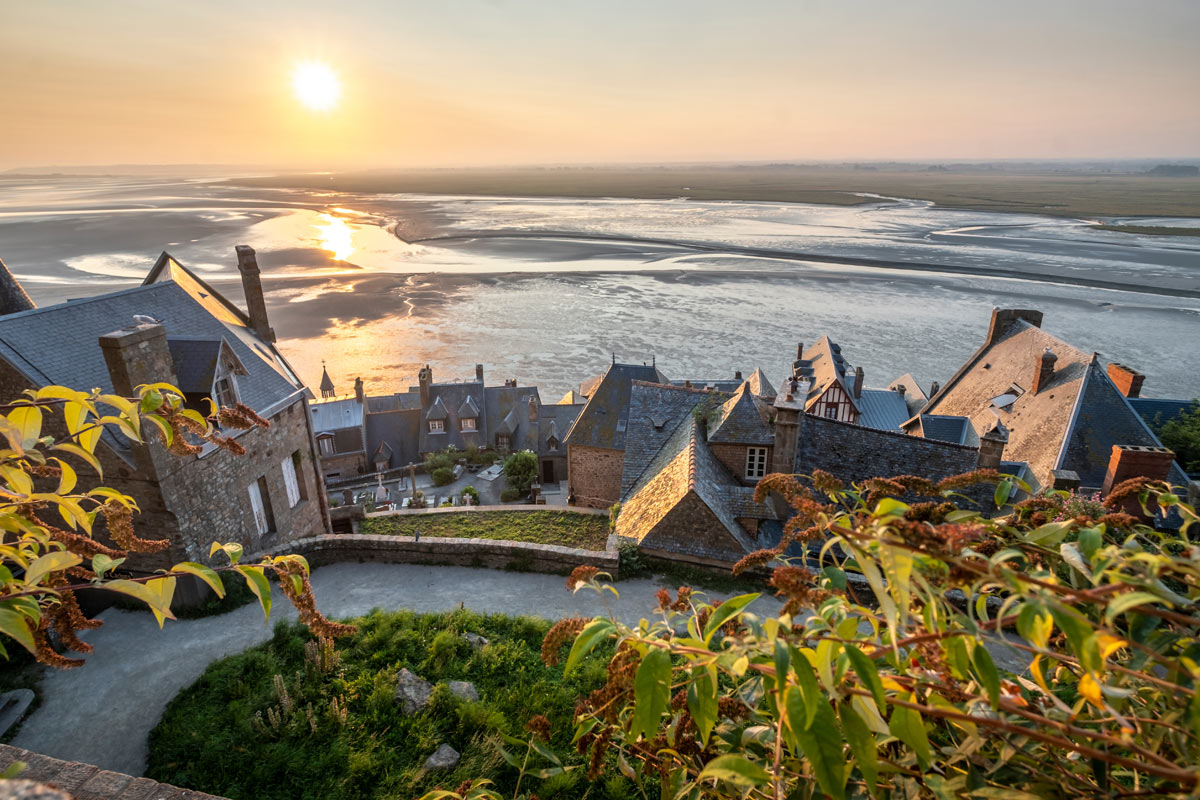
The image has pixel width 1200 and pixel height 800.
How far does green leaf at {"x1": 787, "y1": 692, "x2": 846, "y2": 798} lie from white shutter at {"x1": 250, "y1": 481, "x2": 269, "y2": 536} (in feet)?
55.1

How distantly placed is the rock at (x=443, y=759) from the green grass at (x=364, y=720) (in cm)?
12

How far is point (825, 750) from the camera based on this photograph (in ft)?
5.78

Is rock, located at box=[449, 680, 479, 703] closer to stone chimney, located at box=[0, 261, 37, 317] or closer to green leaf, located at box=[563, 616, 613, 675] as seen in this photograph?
green leaf, located at box=[563, 616, 613, 675]

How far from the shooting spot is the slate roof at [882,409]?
33097 millimetres

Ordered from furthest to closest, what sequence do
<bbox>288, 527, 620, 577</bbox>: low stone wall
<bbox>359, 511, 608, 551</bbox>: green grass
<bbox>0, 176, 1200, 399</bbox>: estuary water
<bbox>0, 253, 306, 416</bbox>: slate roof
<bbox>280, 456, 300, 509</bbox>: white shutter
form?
<bbox>0, 176, 1200, 399</bbox>: estuary water
<bbox>359, 511, 608, 551</bbox>: green grass
<bbox>280, 456, 300, 509</bbox>: white shutter
<bbox>288, 527, 620, 577</bbox>: low stone wall
<bbox>0, 253, 306, 416</bbox>: slate roof

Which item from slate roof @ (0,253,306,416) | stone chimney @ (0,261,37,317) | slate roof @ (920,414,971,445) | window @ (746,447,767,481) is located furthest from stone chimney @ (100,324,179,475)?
slate roof @ (920,414,971,445)

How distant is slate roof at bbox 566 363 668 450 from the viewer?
2719 cm

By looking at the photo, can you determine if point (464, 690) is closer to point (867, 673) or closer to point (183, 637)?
point (183, 637)

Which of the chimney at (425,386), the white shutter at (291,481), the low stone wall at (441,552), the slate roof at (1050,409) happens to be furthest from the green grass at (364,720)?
the chimney at (425,386)

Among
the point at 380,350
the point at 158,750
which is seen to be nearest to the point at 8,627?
the point at 158,750

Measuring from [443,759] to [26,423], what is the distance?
712 centimetres

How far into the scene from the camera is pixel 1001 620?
1.74 m

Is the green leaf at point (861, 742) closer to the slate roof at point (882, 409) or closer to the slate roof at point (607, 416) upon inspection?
the slate roof at point (607, 416)

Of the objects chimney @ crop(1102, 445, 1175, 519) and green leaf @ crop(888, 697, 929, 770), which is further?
chimney @ crop(1102, 445, 1175, 519)
